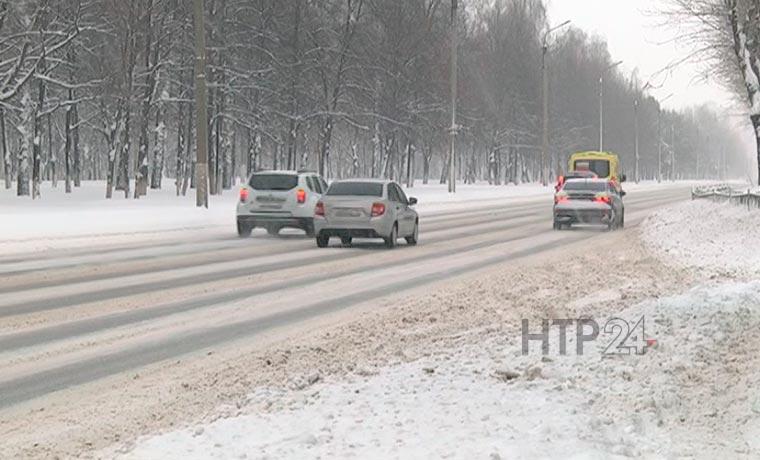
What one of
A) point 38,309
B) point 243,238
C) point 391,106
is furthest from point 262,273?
point 391,106

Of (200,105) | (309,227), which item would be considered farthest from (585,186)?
(200,105)

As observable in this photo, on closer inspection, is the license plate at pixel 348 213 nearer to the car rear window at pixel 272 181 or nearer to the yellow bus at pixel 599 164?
the car rear window at pixel 272 181

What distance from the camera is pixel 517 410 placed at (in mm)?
5426

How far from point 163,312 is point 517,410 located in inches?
225

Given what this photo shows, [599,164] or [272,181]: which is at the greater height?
[599,164]

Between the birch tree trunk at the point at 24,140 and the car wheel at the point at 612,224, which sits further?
the birch tree trunk at the point at 24,140

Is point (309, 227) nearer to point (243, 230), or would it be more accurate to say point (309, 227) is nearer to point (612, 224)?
point (243, 230)

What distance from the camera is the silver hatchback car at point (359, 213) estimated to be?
19.0 meters

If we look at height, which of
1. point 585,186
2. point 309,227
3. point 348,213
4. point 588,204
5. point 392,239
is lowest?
point 392,239

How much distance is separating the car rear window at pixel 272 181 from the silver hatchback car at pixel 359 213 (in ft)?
8.88

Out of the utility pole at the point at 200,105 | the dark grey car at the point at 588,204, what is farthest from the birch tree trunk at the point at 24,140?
the dark grey car at the point at 588,204

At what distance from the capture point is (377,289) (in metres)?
12.2

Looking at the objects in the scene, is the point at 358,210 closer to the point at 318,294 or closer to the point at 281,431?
the point at 318,294

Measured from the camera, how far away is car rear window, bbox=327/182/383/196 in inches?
767
